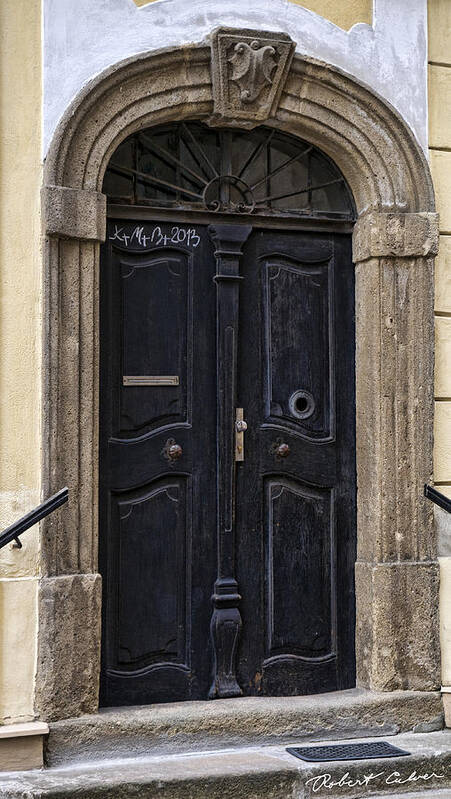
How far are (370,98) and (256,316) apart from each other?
4.28ft

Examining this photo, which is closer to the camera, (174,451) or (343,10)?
(174,451)

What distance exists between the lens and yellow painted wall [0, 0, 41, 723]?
4.99m

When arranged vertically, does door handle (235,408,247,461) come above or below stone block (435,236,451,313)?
below

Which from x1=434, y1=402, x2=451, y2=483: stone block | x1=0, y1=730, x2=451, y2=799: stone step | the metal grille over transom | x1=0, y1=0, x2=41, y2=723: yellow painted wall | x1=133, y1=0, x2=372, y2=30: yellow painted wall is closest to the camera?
x1=0, y1=730, x2=451, y2=799: stone step

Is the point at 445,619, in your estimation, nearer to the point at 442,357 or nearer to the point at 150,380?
the point at 442,357

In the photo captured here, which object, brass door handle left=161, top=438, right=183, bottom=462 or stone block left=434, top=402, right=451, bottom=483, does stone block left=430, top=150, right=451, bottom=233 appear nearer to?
stone block left=434, top=402, right=451, bottom=483

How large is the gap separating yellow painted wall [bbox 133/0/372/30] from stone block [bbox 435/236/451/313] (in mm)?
1255

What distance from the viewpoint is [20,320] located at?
16.7 feet

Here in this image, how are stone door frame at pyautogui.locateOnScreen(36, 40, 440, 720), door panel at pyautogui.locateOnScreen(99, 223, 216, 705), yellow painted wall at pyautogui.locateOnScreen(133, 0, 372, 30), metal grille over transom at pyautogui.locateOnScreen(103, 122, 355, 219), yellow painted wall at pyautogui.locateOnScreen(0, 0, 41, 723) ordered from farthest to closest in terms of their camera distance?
yellow painted wall at pyautogui.locateOnScreen(133, 0, 372, 30)
metal grille over transom at pyautogui.locateOnScreen(103, 122, 355, 219)
door panel at pyautogui.locateOnScreen(99, 223, 216, 705)
stone door frame at pyautogui.locateOnScreen(36, 40, 440, 720)
yellow painted wall at pyautogui.locateOnScreen(0, 0, 41, 723)

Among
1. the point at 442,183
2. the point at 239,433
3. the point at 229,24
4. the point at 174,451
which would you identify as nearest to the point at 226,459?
the point at 239,433

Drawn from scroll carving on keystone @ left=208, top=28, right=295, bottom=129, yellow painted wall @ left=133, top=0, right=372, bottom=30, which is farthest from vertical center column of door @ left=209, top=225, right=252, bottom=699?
yellow painted wall @ left=133, top=0, right=372, bottom=30

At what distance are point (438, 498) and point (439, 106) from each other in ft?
7.05

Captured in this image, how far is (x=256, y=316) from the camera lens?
572cm

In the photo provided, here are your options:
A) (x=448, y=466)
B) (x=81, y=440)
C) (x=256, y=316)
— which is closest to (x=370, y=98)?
(x=256, y=316)
